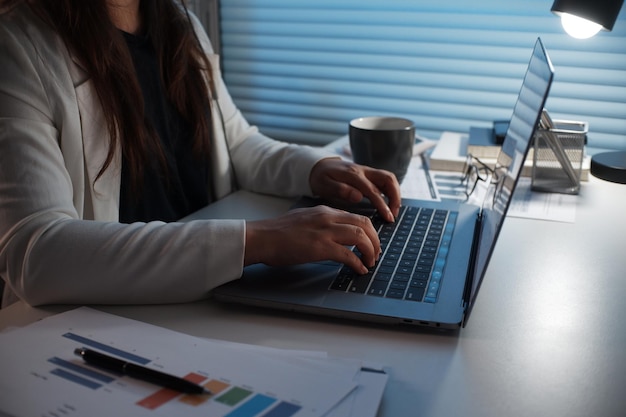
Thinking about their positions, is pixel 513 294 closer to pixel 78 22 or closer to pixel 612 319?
pixel 612 319

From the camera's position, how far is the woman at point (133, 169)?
787 mm

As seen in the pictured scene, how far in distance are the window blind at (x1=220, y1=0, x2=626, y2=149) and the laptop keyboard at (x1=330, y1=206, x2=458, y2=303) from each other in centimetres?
81

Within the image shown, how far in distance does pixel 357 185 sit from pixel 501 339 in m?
0.42

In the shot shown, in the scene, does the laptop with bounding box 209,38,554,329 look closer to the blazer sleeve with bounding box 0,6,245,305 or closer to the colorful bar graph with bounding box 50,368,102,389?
the blazer sleeve with bounding box 0,6,245,305

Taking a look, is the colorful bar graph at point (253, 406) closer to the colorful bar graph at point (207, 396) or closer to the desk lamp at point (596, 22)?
the colorful bar graph at point (207, 396)

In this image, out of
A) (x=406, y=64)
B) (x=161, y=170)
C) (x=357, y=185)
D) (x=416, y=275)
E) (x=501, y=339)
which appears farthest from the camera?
(x=406, y=64)

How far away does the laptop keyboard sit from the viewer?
79 centimetres

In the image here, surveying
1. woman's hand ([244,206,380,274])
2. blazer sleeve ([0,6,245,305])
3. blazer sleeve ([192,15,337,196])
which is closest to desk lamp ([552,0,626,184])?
blazer sleeve ([192,15,337,196])

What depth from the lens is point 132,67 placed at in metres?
1.10

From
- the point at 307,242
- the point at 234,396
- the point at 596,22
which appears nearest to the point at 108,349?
the point at 234,396

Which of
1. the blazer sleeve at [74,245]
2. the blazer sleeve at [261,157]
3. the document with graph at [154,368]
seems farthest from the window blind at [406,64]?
the document with graph at [154,368]

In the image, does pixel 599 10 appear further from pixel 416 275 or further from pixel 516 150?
pixel 416 275

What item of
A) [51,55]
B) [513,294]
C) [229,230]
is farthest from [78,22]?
[513,294]

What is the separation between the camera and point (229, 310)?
2.57 feet
